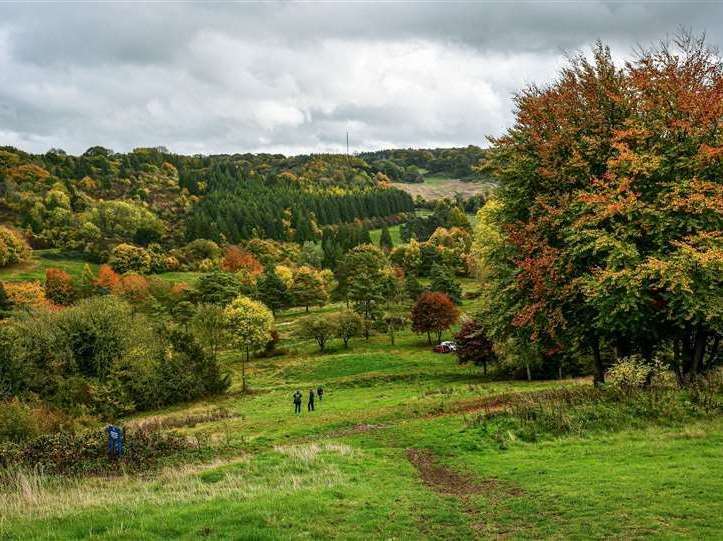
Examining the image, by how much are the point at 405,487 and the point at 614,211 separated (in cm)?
1503

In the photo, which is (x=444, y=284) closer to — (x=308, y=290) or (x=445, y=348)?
(x=445, y=348)

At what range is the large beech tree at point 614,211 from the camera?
2320 cm

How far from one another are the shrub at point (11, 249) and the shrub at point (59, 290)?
33.3 meters

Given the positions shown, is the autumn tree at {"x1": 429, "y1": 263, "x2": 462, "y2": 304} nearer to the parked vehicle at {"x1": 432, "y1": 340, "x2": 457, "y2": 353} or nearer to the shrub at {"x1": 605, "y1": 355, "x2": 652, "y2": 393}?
the parked vehicle at {"x1": 432, "y1": 340, "x2": 457, "y2": 353}

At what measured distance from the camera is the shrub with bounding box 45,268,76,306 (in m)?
103

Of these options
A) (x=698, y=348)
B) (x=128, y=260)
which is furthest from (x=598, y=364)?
(x=128, y=260)

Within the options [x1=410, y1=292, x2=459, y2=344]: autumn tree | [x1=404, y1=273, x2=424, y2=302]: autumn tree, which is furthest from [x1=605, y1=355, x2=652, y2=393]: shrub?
[x1=404, y1=273, x2=424, y2=302]: autumn tree

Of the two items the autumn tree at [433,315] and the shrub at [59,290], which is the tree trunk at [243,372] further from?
the shrub at [59,290]

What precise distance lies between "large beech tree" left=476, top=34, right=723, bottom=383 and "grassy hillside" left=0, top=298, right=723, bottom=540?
552cm

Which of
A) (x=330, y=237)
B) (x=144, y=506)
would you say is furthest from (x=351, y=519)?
(x=330, y=237)

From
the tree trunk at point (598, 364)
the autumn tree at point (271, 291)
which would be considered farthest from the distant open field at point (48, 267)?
the tree trunk at point (598, 364)

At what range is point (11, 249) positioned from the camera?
132 metres

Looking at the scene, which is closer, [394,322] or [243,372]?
[243,372]

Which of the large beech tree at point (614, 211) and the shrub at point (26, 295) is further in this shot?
the shrub at point (26, 295)
